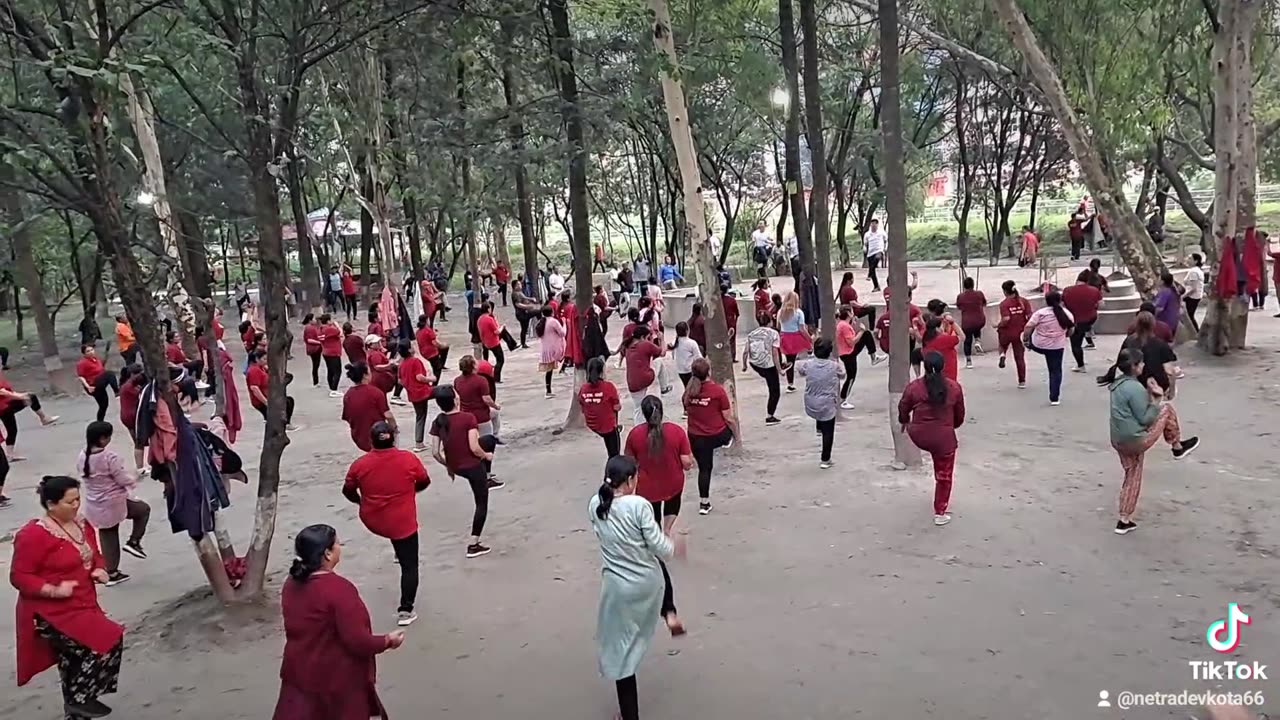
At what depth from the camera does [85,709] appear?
557 cm

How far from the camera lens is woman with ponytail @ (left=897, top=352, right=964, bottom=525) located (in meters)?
7.89

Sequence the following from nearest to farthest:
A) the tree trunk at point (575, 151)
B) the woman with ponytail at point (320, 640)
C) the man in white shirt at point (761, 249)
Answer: the woman with ponytail at point (320, 640), the tree trunk at point (575, 151), the man in white shirt at point (761, 249)

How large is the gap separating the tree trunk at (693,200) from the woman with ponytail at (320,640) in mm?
6364

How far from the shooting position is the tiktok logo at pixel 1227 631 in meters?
5.85

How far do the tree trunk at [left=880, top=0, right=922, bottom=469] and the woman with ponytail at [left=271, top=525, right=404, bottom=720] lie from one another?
641cm

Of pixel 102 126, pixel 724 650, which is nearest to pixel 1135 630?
pixel 724 650

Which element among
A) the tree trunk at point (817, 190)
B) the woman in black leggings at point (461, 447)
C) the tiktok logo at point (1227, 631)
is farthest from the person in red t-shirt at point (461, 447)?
the tree trunk at point (817, 190)

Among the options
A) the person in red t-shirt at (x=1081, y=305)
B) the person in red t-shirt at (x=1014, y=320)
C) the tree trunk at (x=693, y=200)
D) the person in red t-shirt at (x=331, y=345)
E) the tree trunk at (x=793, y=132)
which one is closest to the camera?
the tree trunk at (x=693, y=200)

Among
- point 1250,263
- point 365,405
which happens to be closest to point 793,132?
point 1250,263

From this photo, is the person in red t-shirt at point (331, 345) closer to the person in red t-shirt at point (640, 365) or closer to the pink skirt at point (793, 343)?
the person in red t-shirt at point (640, 365)

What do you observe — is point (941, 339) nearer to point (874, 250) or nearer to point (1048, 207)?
point (874, 250)

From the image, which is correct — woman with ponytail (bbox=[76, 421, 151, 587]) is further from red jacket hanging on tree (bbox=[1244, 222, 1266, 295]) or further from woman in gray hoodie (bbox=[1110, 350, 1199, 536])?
red jacket hanging on tree (bbox=[1244, 222, 1266, 295])

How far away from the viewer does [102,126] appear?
6.44 meters

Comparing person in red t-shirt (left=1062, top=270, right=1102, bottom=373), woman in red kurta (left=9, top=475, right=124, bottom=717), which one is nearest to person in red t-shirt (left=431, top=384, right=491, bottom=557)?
woman in red kurta (left=9, top=475, right=124, bottom=717)
